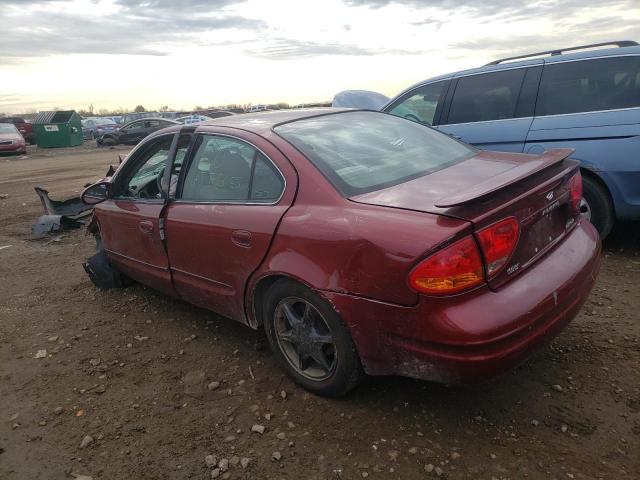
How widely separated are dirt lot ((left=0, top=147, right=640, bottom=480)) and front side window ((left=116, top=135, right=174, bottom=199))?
1.08 m

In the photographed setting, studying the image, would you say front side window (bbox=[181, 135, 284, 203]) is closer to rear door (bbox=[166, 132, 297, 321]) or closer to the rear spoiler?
rear door (bbox=[166, 132, 297, 321])

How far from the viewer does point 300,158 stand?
2752 mm

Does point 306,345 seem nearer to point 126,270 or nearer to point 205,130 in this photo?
point 205,130

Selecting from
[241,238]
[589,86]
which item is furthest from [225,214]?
[589,86]

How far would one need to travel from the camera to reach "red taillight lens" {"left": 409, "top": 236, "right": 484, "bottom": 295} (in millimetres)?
2082

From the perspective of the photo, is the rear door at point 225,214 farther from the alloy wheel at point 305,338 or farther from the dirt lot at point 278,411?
the dirt lot at point 278,411

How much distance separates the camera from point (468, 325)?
2.07m

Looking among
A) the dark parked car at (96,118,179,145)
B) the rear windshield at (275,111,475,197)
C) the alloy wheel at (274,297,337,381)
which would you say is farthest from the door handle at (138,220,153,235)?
the dark parked car at (96,118,179,145)

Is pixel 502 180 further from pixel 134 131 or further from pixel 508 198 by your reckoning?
pixel 134 131

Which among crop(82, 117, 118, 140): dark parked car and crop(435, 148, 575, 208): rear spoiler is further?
crop(82, 117, 118, 140): dark parked car

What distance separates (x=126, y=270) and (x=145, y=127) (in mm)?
21644

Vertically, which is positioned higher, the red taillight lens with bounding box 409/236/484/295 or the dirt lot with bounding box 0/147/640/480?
the red taillight lens with bounding box 409/236/484/295

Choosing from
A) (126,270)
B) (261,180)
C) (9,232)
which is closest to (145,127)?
(9,232)

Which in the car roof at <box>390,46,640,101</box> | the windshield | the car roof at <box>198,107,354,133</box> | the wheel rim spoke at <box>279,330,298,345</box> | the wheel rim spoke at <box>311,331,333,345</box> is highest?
the car roof at <box>390,46,640,101</box>
